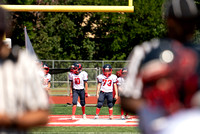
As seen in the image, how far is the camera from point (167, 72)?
2914 mm

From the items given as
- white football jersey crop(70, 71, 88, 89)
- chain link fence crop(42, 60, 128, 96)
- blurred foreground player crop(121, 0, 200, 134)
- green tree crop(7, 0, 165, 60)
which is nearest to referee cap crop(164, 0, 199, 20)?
blurred foreground player crop(121, 0, 200, 134)

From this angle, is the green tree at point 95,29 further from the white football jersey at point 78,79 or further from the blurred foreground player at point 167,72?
the blurred foreground player at point 167,72

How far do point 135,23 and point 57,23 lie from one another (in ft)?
25.3

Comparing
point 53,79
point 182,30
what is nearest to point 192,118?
point 182,30

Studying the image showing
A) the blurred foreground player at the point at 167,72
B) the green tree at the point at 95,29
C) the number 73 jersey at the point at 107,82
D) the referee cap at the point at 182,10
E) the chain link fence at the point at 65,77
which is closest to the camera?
the blurred foreground player at the point at 167,72

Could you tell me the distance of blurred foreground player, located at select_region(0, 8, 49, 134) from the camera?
2.97 meters

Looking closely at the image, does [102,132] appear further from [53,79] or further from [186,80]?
[53,79]

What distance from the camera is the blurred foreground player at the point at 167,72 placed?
2887 millimetres

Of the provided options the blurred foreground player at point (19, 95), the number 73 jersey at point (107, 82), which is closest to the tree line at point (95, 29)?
the number 73 jersey at point (107, 82)

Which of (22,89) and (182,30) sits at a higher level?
(182,30)

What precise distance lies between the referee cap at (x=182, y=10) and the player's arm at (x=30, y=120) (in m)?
1.04

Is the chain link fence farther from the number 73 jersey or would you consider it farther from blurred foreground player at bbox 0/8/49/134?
blurred foreground player at bbox 0/8/49/134

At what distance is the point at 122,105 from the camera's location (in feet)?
11.1

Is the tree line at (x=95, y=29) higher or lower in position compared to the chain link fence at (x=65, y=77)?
higher
